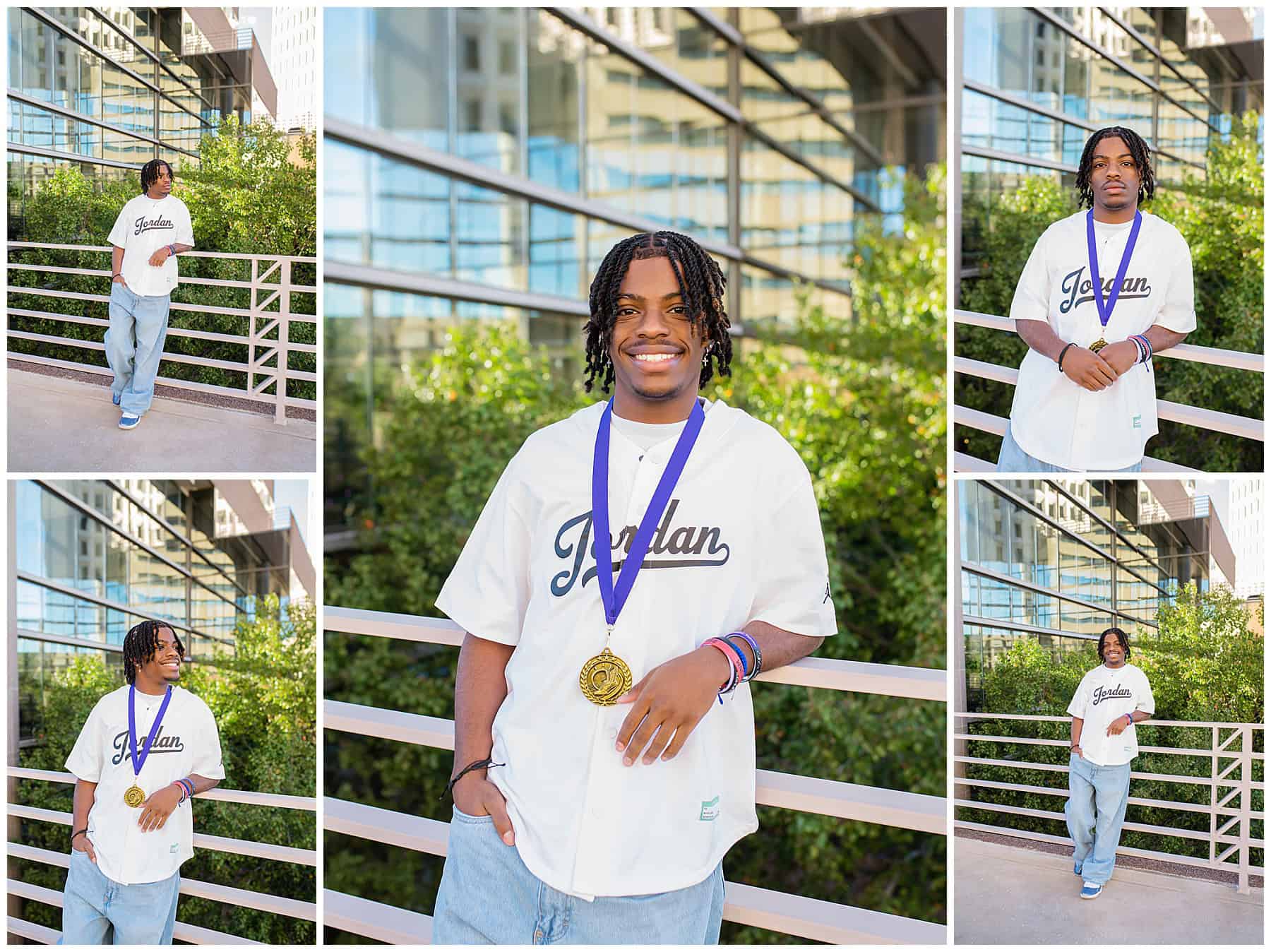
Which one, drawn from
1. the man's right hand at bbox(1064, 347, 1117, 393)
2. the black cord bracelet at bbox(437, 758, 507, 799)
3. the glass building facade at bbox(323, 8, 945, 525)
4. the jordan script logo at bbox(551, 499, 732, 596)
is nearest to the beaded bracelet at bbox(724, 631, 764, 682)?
the jordan script logo at bbox(551, 499, 732, 596)

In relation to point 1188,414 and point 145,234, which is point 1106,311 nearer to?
point 1188,414

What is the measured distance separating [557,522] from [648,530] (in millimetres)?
196

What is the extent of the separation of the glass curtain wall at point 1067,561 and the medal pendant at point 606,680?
1.03 meters

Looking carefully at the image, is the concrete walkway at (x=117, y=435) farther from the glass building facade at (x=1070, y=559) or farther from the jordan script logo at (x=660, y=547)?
the glass building facade at (x=1070, y=559)

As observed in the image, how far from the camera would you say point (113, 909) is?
2.78 metres

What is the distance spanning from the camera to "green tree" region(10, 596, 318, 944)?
2762 mm

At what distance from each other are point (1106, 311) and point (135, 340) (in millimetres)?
2449

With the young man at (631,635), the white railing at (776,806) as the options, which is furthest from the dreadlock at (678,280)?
the white railing at (776,806)

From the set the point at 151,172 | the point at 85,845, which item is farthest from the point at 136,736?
the point at 151,172

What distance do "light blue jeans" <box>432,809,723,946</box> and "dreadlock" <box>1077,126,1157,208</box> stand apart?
6.13 feet

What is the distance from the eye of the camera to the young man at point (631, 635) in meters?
2.05

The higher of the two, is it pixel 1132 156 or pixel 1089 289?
pixel 1132 156

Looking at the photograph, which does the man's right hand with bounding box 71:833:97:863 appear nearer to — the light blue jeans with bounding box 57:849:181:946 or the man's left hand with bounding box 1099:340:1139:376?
the light blue jeans with bounding box 57:849:181:946

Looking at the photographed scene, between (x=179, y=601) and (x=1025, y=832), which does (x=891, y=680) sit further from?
(x=179, y=601)
